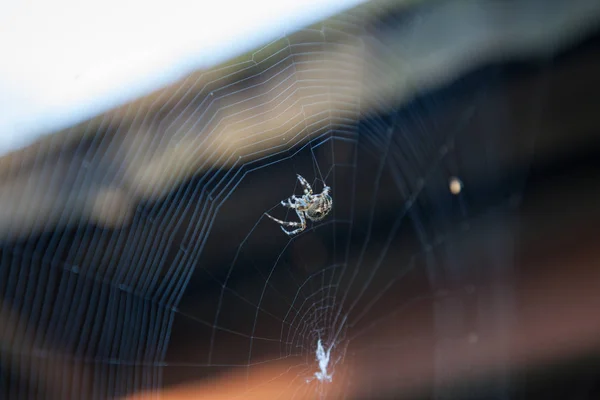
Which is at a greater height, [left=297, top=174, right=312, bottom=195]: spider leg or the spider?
[left=297, top=174, right=312, bottom=195]: spider leg

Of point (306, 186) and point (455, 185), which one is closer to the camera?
point (455, 185)

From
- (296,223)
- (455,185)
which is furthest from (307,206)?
(455,185)

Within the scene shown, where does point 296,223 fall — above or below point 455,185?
below

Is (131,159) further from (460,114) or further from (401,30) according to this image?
(460,114)

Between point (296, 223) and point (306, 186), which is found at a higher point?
point (306, 186)

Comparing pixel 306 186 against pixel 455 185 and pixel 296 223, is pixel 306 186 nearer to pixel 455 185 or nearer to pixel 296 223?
pixel 296 223

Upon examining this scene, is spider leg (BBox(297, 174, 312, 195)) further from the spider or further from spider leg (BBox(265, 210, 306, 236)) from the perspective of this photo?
spider leg (BBox(265, 210, 306, 236))

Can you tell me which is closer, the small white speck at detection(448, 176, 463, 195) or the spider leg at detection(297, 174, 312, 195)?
the small white speck at detection(448, 176, 463, 195)

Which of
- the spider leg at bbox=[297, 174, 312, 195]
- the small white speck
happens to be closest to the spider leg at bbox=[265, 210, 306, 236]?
the spider leg at bbox=[297, 174, 312, 195]

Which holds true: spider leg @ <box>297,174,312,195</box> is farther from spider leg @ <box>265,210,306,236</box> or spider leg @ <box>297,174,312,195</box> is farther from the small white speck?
the small white speck
